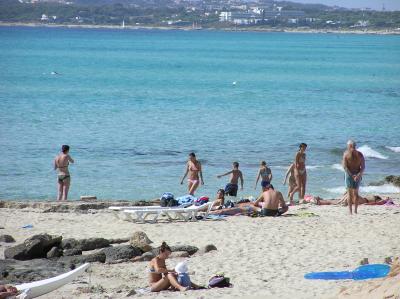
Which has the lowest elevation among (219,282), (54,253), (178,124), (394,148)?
(178,124)

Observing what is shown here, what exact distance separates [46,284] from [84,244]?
2.46 meters

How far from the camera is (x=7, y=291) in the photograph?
10180 millimetres

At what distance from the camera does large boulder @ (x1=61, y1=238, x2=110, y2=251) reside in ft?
42.5

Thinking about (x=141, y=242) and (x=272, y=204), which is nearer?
(x=141, y=242)

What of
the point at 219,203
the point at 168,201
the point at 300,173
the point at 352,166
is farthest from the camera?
the point at 300,173

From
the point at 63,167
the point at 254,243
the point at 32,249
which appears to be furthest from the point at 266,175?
the point at 32,249

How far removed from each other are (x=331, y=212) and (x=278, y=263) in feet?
13.6

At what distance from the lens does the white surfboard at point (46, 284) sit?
10.4 m

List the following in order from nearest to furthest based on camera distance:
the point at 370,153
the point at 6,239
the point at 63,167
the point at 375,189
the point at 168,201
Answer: the point at 6,239 → the point at 168,201 → the point at 63,167 → the point at 375,189 → the point at 370,153

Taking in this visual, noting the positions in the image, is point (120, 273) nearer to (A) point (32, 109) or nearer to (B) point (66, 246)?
(B) point (66, 246)

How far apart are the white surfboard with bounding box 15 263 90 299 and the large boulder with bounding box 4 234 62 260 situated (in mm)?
1621

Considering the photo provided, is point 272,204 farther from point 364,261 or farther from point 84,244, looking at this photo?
point 364,261

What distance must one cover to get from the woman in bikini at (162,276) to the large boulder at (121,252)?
1845 mm

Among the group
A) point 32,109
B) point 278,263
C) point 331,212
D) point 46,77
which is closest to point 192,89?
point 46,77
